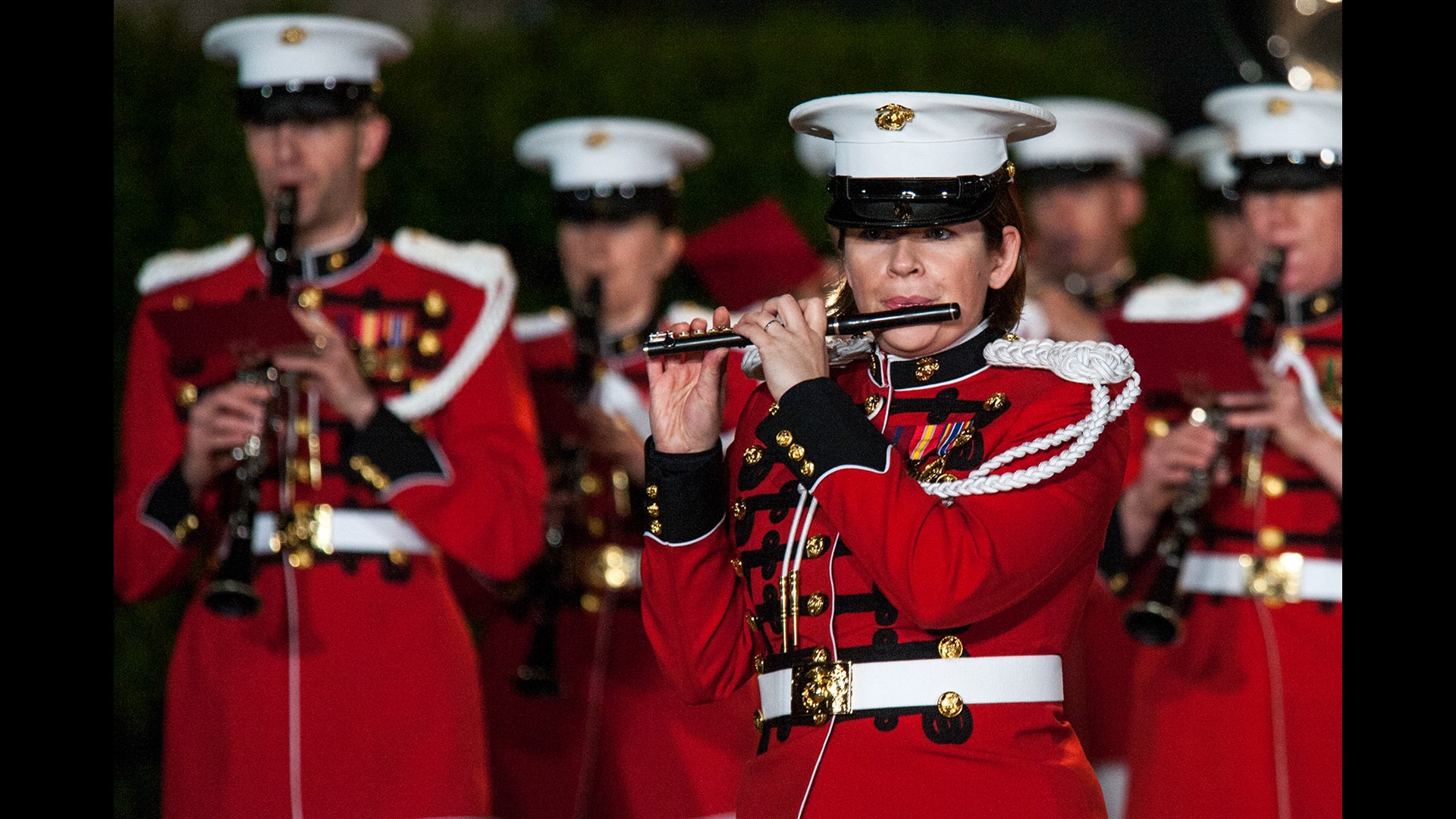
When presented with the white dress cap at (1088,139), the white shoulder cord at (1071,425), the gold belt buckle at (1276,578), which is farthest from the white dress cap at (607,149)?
the white shoulder cord at (1071,425)

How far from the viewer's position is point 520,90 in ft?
25.0

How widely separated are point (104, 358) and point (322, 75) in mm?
1751

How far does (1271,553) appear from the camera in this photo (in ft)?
15.6

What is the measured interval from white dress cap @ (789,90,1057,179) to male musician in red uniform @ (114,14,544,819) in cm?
161

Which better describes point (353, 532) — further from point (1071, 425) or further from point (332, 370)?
point (1071, 425)

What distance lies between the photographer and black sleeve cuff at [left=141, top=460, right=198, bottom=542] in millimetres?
4363

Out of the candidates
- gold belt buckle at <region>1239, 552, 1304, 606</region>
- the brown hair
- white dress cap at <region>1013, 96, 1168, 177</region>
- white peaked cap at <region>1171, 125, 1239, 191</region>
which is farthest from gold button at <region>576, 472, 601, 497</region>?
white peaked cap at <region>1171, 125, 1239, 191</region>

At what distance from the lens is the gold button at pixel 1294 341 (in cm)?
491

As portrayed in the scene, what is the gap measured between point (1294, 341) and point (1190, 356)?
1.80 feet

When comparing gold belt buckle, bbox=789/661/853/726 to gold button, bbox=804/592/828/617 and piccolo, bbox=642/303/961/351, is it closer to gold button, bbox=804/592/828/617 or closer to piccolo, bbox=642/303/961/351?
gold button, bbox=804/592/828/617

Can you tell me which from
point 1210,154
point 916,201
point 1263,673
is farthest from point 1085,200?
point 916,201

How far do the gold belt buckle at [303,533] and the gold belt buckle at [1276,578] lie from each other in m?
2.43

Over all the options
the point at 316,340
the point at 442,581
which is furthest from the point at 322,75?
the point at 442,581

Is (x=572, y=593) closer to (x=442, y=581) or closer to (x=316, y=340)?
(x=442, y=581)
